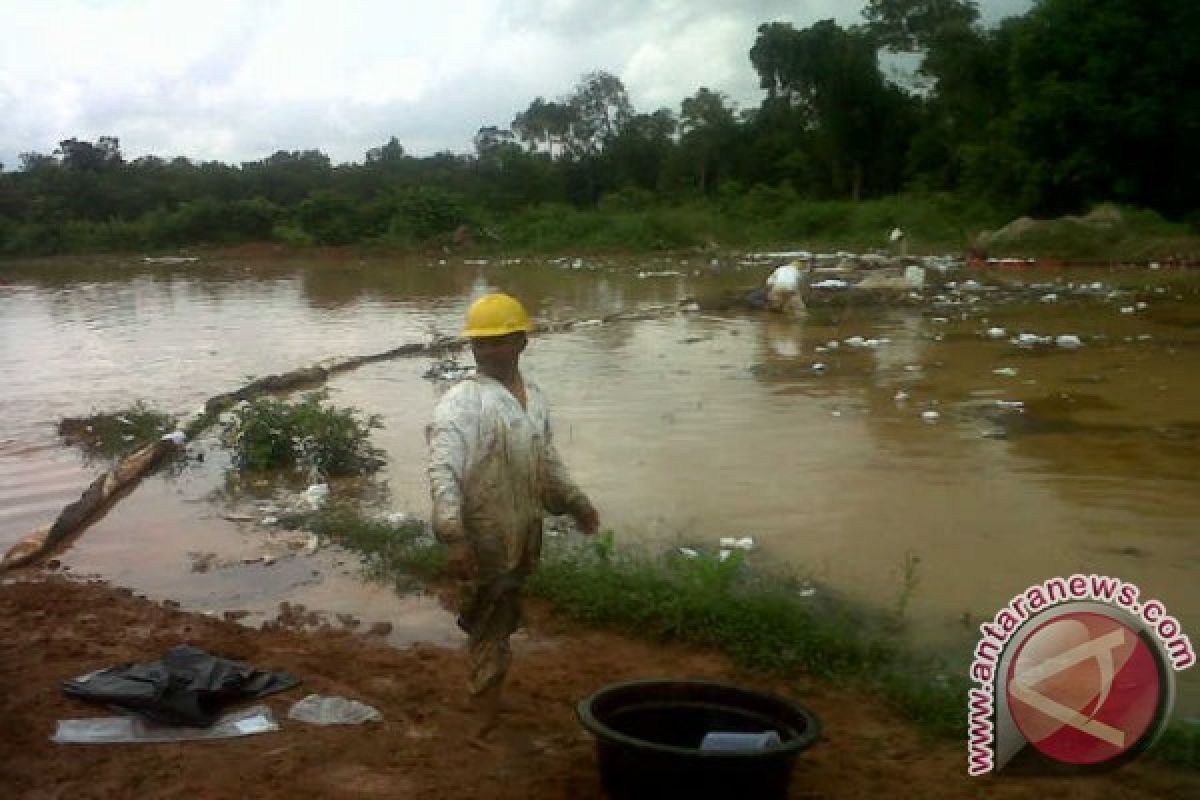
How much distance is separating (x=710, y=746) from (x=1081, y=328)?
13702 mm

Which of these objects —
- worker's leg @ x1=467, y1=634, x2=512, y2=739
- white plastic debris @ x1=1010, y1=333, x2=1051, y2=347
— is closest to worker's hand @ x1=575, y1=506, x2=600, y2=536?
worker's leg @ x1=467, y1=634, x2=512, y2=739

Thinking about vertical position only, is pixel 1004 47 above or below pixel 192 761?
above

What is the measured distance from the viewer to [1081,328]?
1600cm

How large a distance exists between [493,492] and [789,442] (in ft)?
Result: 18.7

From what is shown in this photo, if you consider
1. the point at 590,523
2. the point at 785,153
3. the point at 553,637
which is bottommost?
the point at 553,637

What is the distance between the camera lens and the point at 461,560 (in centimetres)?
397

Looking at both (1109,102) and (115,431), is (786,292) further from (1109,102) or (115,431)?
(1109,102)

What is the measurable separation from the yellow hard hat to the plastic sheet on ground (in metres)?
1.68

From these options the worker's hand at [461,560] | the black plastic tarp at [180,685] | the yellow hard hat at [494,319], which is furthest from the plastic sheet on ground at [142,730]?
the yellow hard hat at [494,319]

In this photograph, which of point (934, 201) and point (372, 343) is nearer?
point (372, 343)

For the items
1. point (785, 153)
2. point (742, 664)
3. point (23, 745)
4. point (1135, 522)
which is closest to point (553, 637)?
point (742, 664)

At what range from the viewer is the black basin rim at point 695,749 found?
354 cm

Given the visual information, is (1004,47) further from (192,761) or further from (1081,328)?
(192,761)

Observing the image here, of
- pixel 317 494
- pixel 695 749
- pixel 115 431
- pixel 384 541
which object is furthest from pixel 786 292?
pixel 695 749
